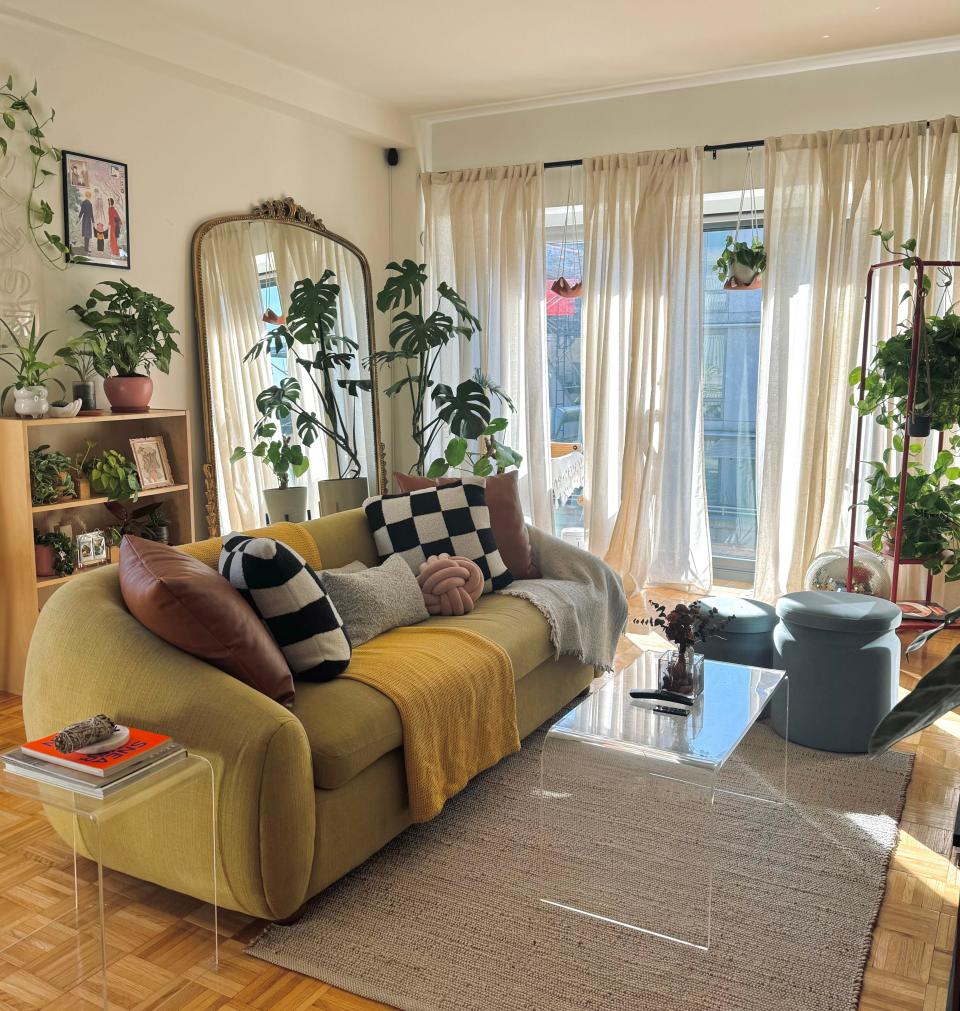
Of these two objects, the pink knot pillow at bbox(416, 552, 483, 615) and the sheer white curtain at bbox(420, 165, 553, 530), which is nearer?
the pink knot pillow at bbox(416, 552, 483, 615)

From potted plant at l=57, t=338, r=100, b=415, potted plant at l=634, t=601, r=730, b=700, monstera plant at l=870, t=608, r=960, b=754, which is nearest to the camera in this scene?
monstera plant at l=870, t=608, r=960, b=754

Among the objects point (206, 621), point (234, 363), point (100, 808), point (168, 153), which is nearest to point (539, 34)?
point (168, 153)

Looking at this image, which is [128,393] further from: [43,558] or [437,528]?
[437,528]

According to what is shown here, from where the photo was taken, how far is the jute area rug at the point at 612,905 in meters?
1.99

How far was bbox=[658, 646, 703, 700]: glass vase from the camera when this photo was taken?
2674 millimetres

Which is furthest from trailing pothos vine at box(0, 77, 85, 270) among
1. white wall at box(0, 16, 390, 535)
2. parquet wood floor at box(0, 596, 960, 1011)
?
parquet wood floor at box(0, 596, 960, 1011)

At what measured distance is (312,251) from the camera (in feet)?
17.3

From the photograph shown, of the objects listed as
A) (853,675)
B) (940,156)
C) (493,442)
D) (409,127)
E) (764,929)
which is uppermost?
(409,127)

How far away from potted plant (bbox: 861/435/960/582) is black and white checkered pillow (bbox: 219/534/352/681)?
9.16 ft

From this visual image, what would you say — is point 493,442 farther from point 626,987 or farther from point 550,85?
point 626,987

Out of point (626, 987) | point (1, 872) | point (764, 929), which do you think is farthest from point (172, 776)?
point (764, 929)

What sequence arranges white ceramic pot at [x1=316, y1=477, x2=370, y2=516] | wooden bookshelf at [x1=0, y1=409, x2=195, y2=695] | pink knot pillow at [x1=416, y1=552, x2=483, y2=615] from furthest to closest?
white ceramic pot at [x1=316, y1=477, x2=370, y2=516] < wooden bookshelf at [x1=0, y1=409, x2=195, y2=695] < pink knot pillow at [x1=416, y1=552, x2=483, y2=615]

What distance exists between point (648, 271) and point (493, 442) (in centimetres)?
125

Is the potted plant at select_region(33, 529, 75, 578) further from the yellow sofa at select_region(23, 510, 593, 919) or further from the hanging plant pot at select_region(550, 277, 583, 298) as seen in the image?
the hanging plant pot at select_region(550, 277, 583, 298)
